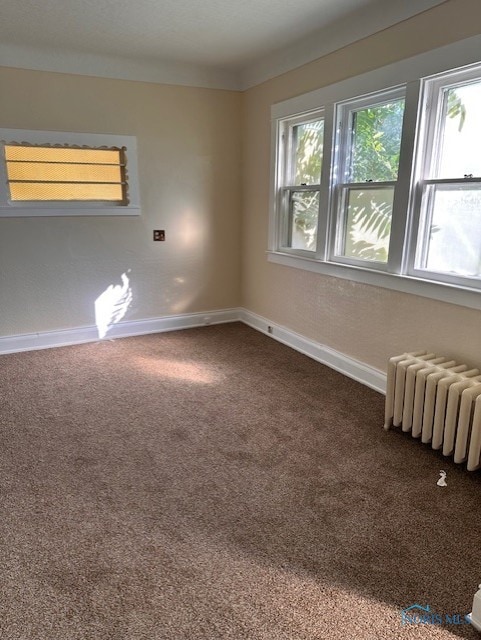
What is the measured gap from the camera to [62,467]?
2.32 m

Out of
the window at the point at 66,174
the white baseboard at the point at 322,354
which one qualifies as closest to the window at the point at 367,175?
the white baseboard at the point at 322,354

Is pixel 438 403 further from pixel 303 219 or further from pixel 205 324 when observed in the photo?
pixel 205 324

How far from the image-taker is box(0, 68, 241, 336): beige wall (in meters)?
3.83

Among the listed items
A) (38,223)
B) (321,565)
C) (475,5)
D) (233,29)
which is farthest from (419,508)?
(38,223)

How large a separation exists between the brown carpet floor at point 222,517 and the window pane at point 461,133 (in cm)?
155

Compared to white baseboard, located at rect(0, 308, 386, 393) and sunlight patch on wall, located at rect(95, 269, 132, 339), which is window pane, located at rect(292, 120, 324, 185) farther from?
sunlight patch on wall, located at rect(95, 269, 132, 339)

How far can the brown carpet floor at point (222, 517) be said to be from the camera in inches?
59.7

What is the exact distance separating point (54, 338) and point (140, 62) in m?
2.61

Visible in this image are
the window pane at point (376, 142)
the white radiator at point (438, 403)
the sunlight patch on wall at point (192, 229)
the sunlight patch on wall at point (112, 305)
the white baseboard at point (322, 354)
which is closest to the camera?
the white radiator at point (438, 403)

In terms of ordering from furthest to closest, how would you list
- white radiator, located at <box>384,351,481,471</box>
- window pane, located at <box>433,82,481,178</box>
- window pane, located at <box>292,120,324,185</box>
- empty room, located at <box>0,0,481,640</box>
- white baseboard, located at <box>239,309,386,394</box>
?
window pane, located at <box>292,120,324,185</box>
white baseboard, located at <box>239,309,386,394</box>
window pane, located at <box>433,82,481,178</box>
white radiator, located at <box>384,351,481,471</box>
empty room, located at <box>0,0,481,640</box>

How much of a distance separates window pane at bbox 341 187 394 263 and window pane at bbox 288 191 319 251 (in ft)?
1.33

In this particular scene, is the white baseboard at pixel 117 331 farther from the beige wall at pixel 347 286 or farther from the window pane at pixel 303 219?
the window pane at pixel 303 219

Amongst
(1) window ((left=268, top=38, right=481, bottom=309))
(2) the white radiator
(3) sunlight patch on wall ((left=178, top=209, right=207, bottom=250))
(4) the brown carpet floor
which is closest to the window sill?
(1) window ((left=268, top=38, right=481, bottom=309))

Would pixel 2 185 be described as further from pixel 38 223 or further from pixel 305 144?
pixel 305 144
